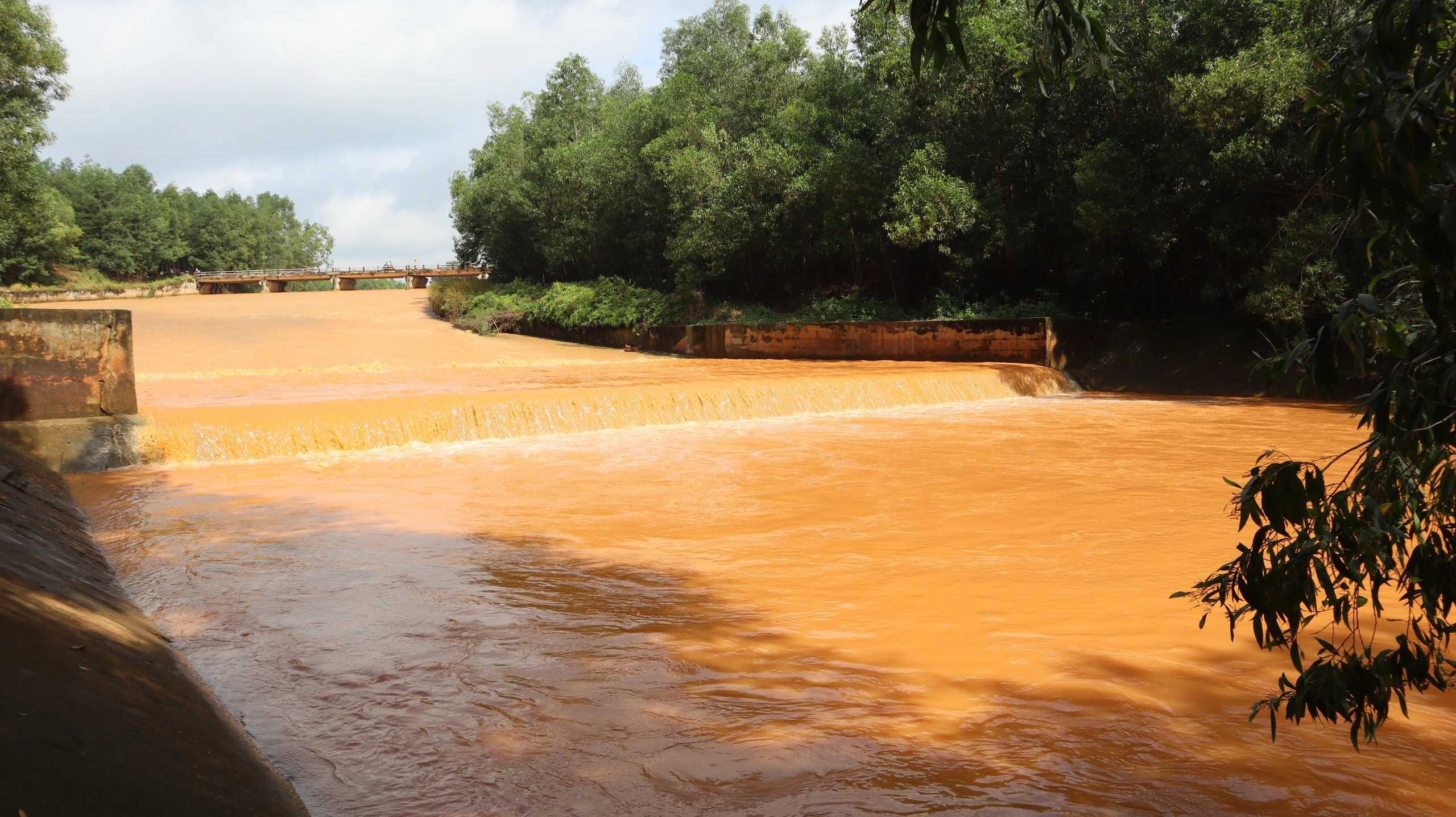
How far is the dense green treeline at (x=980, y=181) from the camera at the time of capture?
51.7 ft

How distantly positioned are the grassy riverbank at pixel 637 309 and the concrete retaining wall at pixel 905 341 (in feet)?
1.17

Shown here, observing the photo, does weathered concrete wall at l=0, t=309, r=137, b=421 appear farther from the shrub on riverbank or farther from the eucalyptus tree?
the shrub on riverbank

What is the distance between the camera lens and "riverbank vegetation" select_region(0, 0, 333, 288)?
905 inches

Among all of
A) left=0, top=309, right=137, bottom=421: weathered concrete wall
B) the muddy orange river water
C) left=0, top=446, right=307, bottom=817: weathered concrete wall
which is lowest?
the muddy orange river water

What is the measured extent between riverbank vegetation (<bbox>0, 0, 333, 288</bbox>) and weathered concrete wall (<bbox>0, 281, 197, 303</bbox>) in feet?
9.09

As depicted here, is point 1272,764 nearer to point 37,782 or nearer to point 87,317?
point 37,782

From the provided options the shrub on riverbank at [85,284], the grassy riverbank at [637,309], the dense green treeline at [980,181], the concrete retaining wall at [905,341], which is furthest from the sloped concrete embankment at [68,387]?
the shrub on riverbank at [85,284]

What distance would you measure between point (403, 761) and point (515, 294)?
33.2 metres

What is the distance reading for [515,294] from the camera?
3531 cm

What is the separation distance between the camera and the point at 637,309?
2880cm

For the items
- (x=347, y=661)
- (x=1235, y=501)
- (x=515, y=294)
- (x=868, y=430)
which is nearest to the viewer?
(x=1235, y=501)

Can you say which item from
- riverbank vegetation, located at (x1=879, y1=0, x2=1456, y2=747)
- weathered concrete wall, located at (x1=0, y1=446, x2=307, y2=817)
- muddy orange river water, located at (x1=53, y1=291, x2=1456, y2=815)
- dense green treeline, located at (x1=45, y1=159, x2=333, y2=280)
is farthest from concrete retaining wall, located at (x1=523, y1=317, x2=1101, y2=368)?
dense green treeline, located at (x1=45, y1=159, x2=333, y2=280)

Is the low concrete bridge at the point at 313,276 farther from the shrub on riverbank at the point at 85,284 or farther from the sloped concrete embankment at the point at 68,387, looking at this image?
the sloped concrete embankment at the point at 68,387

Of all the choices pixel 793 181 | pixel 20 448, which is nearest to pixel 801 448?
pixel 20 448
